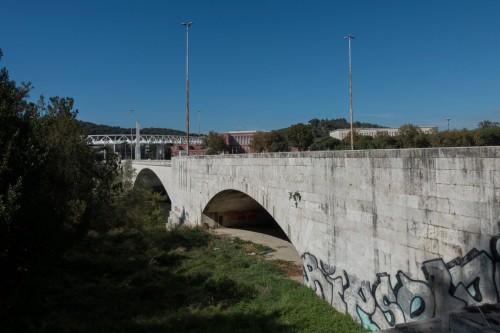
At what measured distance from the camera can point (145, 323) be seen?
11.5 m

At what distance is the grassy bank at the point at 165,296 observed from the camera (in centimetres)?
1128

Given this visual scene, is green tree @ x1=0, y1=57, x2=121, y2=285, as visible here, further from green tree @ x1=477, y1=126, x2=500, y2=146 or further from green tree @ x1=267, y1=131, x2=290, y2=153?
green tree @ x1=267, y1=131, x2=290, y2=153

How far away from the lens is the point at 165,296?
14.1 m

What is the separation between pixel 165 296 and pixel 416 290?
29.0 ft

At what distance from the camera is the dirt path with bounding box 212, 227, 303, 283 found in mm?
17316

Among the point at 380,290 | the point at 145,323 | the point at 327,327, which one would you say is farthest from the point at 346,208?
the point at 145,323

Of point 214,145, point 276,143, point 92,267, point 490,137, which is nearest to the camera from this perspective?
point 92,267

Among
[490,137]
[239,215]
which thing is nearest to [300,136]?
[490,137]

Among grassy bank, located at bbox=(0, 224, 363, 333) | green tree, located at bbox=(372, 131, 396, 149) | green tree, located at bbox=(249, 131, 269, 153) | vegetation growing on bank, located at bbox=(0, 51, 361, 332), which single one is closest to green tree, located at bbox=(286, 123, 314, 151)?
green tree, located at bbox=(249, 131, 269, 153)

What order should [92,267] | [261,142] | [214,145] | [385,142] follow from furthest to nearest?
[214,145]
[261,142]
[385,142]
[92,267]

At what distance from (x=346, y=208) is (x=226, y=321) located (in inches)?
193

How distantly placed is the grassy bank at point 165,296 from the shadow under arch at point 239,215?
15.0 ft

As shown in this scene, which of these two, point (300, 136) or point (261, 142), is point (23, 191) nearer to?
point (300, 136)

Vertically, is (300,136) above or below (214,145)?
above
